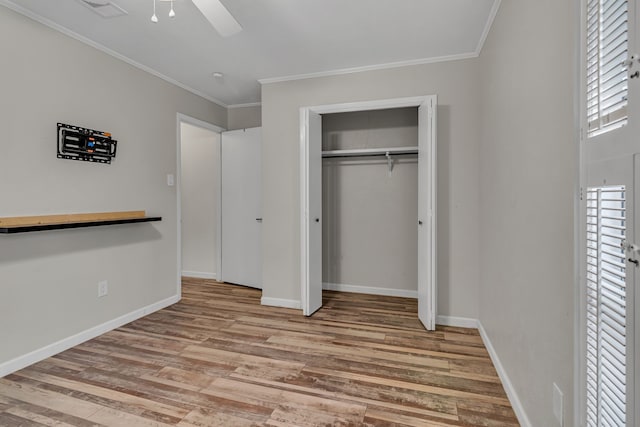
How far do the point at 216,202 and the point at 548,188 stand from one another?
13.2ft

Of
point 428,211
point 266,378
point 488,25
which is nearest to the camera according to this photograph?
point 266,378

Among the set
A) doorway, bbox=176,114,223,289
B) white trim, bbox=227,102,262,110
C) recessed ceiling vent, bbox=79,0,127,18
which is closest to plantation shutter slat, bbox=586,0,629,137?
recessed ceiling vent, bbox=79,0,127,18

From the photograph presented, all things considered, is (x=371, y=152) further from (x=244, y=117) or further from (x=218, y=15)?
(x=218, y=15)

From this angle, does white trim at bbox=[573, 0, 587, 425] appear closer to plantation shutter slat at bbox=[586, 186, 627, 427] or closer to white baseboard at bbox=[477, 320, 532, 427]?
plantation shutter slat at bbox=[586, 186, 627, 427]

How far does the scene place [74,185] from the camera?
258 cm

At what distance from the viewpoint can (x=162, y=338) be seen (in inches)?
107

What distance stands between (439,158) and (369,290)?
1815mm

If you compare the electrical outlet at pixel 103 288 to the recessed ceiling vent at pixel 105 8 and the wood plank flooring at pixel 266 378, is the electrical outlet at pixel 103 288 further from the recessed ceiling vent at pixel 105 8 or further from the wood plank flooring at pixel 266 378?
the recessed ceiling vent at pixel 105 8

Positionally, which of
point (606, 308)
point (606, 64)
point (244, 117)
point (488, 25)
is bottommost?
point (606, 308)

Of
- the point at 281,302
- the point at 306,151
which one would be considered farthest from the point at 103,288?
the point at 306,151

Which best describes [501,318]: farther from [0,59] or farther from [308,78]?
[0,59]

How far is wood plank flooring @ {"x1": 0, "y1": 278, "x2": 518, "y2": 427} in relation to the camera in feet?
5.69

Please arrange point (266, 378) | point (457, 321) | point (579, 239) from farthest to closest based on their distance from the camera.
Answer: point (457, 321), point (266, 378), point (579, 239)

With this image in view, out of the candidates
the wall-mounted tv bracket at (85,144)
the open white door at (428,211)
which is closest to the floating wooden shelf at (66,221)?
the wall-mounted tv bracket at (85,144)
